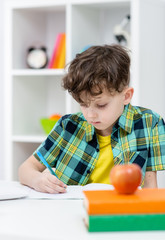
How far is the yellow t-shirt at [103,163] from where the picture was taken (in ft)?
4.80

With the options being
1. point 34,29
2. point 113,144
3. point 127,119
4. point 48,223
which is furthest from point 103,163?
point 34,29

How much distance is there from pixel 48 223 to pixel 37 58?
210 cm

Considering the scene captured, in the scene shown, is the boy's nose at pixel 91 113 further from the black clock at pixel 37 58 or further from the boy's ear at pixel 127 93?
the black clock at pixel 37 58

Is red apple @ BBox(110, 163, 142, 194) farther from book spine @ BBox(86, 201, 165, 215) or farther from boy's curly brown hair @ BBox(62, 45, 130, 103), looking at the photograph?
boy's curly brown hair @ BBox(62, 45, 130, 103)

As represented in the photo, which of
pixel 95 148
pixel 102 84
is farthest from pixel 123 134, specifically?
pixel 102 84

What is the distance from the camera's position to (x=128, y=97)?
1.41m

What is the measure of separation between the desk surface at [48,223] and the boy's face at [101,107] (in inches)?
12.5

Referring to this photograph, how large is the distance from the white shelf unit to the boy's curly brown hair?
0.97 metres

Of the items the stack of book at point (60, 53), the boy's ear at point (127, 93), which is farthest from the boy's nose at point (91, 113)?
the stack of book at point (60, 53)

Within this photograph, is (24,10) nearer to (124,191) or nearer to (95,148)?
(95,148)

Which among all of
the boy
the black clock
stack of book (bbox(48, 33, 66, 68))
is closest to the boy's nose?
the boy

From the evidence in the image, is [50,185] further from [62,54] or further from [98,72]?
[62,54]

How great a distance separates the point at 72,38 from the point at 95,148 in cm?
127

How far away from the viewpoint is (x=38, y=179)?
1.27 meters
